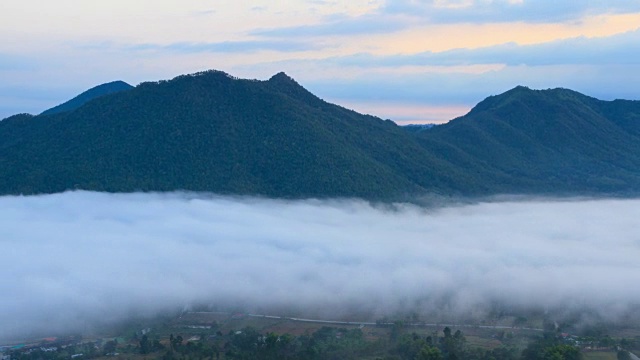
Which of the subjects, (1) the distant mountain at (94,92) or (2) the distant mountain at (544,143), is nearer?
(2) the distant mountain at (544,143)

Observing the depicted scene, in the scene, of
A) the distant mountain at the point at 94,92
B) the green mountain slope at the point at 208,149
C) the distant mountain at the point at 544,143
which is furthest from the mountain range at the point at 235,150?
the distant mountain at the point at 94,92

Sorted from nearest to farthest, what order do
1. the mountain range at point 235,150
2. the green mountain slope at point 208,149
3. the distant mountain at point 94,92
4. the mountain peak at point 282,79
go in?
the green mountain slope at point 208,149
the mountain range at point 235,150
the mountain peak at point 282,79
the distant mountain at point 94,92

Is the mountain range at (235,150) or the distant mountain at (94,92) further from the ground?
the distant mountain at (94,92)

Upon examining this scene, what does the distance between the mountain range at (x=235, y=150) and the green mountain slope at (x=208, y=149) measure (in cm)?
11

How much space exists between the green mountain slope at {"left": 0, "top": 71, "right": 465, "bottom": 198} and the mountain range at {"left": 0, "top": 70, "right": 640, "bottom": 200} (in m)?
0.11

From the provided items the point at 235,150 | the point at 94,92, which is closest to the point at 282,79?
the point at 235,150

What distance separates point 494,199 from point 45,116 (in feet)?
167

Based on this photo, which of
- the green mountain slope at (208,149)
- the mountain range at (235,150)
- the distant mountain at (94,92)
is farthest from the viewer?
the distant mountain at (94,92)

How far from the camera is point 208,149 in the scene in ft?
275

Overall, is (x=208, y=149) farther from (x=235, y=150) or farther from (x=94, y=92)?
(x=94, y=92)

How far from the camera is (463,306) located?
5894 cm

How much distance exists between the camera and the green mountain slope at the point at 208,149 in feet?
262

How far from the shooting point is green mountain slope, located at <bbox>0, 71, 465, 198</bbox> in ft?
262

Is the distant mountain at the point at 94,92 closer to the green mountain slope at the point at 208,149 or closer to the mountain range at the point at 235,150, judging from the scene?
the mountain range at the point at 235,150
